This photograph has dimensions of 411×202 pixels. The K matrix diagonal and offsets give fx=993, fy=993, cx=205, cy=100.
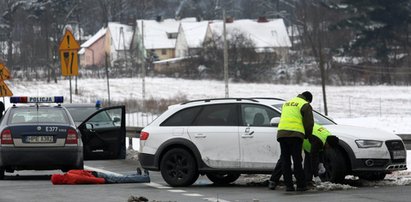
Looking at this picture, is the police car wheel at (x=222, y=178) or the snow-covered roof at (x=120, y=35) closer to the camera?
the police car wheel at (x=222, y=178)

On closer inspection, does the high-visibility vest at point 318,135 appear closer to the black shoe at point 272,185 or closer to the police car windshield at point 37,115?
the black shoe at point 272,185

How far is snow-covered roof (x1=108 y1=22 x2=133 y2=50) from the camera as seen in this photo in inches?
5153

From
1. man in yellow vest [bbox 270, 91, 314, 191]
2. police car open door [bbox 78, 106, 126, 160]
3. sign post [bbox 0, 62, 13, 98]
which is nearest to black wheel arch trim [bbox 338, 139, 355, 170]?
man in yellow vest [bbox 270, 91, 314, 191]

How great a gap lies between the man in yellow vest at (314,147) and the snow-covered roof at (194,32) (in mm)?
106751

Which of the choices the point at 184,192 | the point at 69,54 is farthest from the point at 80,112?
the point at 184,192

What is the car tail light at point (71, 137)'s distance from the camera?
A: 17766 mm

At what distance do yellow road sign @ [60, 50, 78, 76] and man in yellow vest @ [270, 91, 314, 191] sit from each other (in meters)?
15.5

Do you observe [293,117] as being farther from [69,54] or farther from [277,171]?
[69,54]

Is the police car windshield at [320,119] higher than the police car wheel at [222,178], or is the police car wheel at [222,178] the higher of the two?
the police car windshield at [320,119]

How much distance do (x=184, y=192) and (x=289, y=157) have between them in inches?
68.1

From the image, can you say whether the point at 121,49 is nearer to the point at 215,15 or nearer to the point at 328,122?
the point at 215,15

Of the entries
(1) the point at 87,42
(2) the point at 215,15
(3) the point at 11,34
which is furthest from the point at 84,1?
(3) the point at 11,34

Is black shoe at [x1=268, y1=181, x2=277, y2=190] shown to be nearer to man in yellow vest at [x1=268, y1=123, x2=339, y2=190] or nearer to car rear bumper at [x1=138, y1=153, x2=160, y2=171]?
man in yellow vest at [x1=268, y1=123, x2=339, y2=190]

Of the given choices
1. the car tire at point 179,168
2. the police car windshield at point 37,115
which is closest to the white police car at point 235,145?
the car tire at point 179,168
